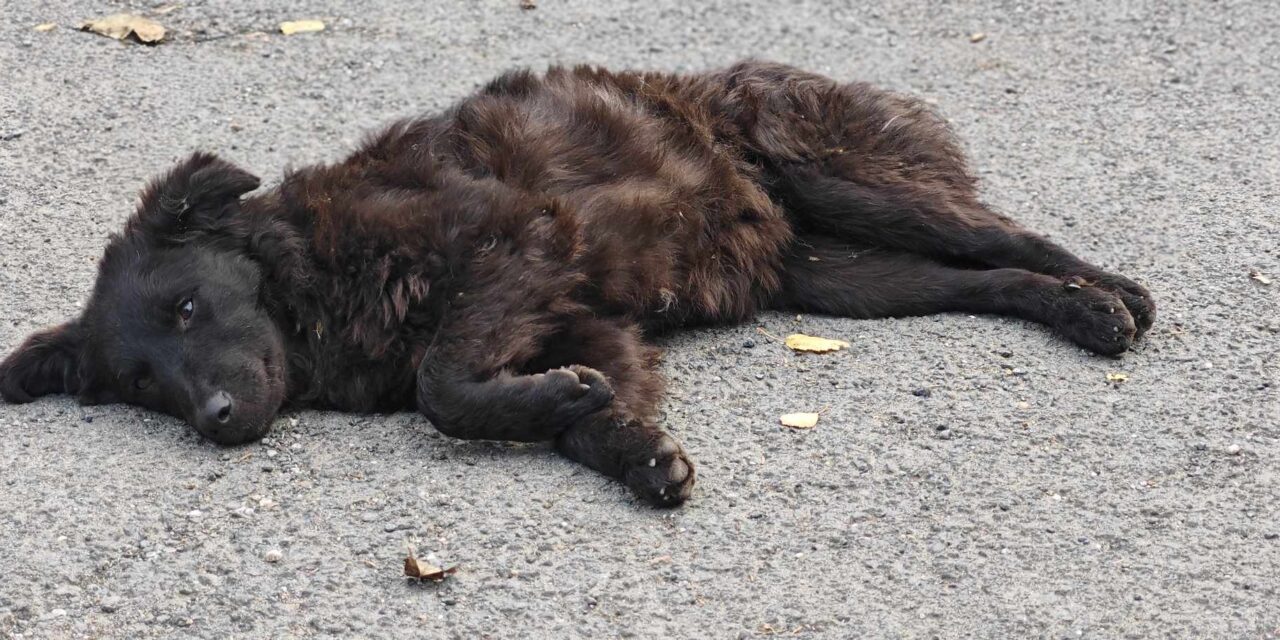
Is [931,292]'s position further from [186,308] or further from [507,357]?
[186,308]

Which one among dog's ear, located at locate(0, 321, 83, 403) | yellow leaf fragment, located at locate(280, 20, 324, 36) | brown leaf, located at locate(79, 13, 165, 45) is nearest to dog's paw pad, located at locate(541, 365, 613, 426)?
dog's ear, located at locate(0, 321, 83, 403)

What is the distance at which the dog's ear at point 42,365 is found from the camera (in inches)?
192

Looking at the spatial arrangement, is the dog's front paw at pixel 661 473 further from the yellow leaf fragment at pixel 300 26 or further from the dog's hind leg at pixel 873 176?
the yellow leaf fragment at pixel 300 26

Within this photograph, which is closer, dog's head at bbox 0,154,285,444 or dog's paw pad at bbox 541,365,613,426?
dog's paw pad at bbox 541,365,613,426

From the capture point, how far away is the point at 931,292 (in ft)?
18.1

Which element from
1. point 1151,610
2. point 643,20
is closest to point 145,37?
point 643,20

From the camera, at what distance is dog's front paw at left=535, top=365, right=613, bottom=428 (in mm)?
4395

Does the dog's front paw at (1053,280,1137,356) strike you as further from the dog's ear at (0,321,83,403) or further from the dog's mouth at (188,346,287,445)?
the dog's ear at (0,321,83,403)

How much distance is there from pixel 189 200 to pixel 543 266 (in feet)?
4.44

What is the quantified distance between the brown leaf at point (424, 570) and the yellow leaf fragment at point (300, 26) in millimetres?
5332

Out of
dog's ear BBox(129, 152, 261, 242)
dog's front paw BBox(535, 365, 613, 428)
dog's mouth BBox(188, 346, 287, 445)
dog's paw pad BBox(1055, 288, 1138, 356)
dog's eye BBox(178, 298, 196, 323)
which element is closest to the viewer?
dog's front paw BBox(535, 365, 613, 428)

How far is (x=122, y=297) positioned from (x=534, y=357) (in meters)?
1.54

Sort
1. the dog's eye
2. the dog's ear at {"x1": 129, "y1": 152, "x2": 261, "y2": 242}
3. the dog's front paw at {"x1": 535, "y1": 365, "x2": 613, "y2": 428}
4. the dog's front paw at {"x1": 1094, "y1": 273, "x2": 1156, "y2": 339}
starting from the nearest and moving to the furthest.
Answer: the dog's front paw at {"x1": 535, "y1": 365, "x2": 613, "y2": 428}
the dog's eye
the dog's ear at {"x1": 129, "y1": 152, "x2": 261, "y2": 242}
the dog's front paw at {"x1": 1094, "y1": 273, "x2": 1156, "y2": 339}

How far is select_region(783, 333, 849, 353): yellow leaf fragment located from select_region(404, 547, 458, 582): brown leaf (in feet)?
6.40
